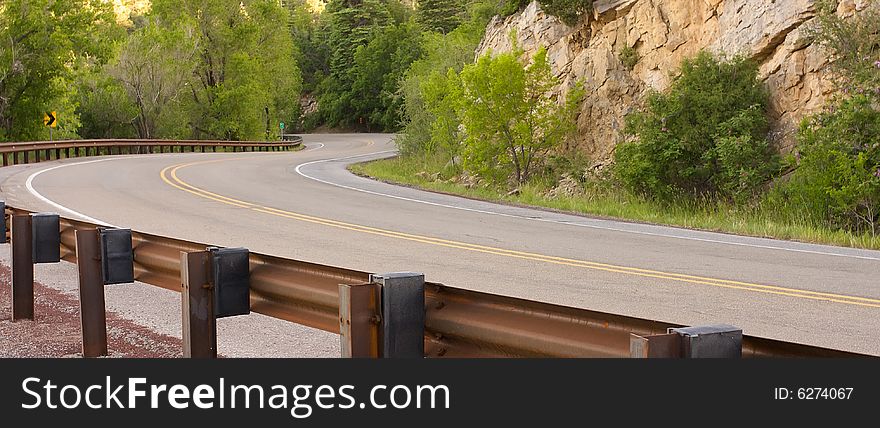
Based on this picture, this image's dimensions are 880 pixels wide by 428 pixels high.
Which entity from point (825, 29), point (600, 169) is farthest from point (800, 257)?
point (600, 169)

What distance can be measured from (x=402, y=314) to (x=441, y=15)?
98175 mm

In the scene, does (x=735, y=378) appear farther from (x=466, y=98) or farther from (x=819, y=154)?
(x=466, y=98)

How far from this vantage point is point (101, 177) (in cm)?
2750

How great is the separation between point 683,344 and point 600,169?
22.4 meters

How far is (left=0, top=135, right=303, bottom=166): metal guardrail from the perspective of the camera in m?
36.3

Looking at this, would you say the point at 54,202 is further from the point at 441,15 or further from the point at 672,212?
the point at 441,15

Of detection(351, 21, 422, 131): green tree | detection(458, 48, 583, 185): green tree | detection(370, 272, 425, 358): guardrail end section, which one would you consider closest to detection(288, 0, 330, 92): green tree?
detection(351, 21, 422, 131): green tree

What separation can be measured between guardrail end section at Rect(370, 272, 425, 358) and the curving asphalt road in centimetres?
416

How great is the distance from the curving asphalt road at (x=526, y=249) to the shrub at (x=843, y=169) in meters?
3.02

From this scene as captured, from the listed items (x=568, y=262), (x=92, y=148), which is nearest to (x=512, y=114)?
(x=568, y=262)

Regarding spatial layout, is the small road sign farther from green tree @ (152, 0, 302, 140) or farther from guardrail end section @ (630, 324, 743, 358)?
guardrail end section @ (630, 324, 743, 358)

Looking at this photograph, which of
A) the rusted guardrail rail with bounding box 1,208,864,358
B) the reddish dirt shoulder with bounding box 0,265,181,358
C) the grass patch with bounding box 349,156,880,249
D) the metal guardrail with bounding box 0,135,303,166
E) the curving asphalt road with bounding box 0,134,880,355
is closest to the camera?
the rusted guardrail rail with bounding box 1,208,864,358

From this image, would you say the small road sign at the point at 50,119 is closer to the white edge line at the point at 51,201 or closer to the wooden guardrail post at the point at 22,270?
the white edge line at the point at 51,201

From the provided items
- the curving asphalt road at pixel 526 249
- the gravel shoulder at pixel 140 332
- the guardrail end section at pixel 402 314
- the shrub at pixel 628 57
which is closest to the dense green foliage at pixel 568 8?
the shrub at pixel 628 57
